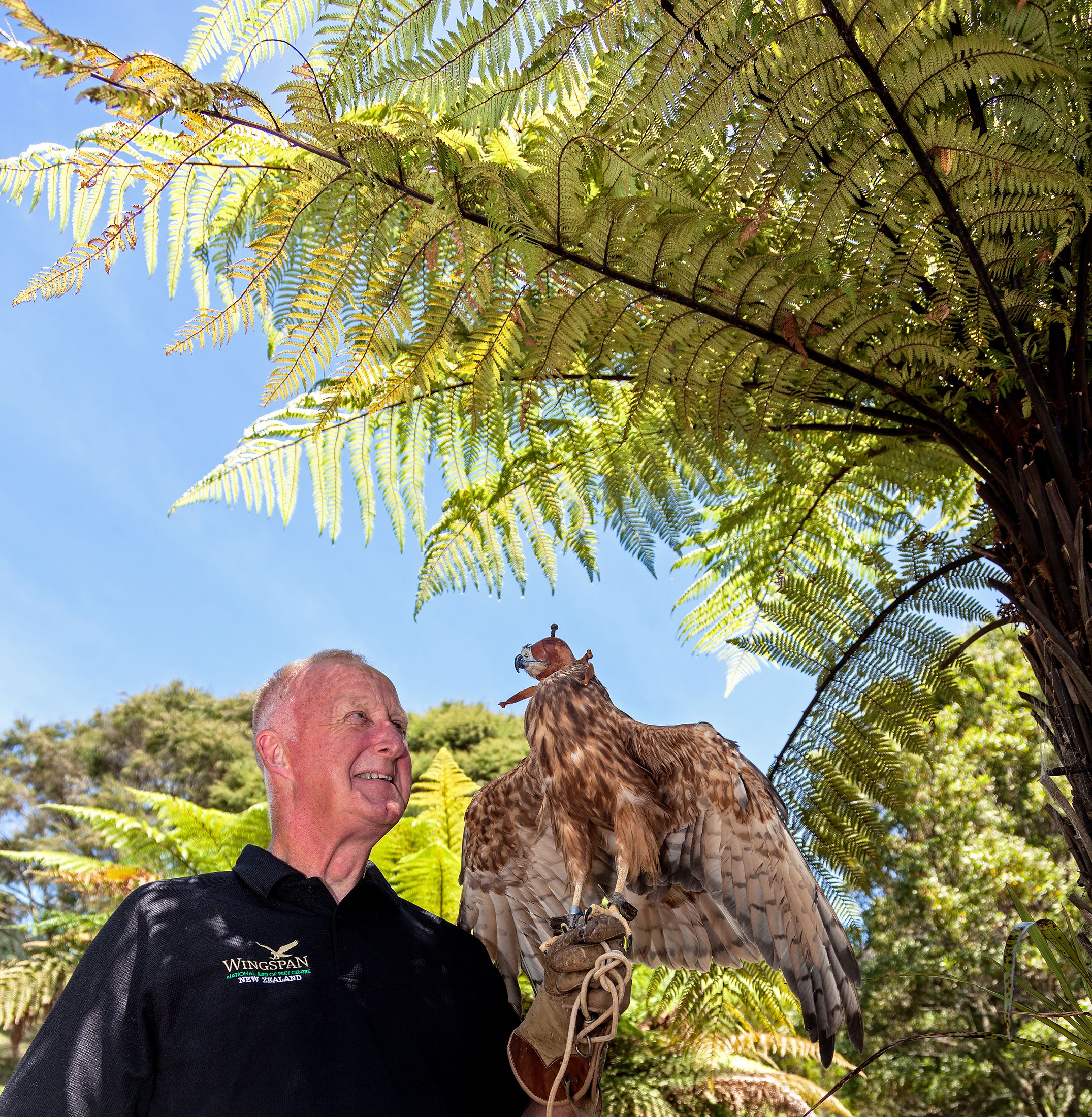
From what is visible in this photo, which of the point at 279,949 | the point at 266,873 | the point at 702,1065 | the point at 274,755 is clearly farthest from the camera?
the point at 702,1065

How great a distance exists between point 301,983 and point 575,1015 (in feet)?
1.65

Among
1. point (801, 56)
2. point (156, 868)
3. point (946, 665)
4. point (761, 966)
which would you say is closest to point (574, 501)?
A: point (946, 665)

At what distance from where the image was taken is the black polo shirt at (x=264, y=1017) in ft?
4.51

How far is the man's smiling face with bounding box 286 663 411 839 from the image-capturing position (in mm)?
1687

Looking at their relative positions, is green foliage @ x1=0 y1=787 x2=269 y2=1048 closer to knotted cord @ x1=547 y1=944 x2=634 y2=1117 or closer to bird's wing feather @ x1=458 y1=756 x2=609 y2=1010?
bird's wing feather @ x1=458 y1=756 x2=609 y2=1010

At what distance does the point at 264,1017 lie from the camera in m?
1.45

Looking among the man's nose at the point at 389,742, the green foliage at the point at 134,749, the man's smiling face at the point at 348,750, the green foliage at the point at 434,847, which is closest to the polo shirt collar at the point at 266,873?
the man's smiling face at the point at 348,750

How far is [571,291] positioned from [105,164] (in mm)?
856

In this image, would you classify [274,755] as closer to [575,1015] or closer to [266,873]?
[266,873]

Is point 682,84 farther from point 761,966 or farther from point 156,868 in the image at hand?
point 156,868

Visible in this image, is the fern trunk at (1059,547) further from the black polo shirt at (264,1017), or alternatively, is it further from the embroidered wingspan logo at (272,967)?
the embroidered wingspan logo at (272,967)

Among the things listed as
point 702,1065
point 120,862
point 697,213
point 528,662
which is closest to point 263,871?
point 528,662

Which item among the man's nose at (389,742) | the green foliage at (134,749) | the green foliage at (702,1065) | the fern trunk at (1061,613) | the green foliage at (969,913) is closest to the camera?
the fern trunk at (1061,613)

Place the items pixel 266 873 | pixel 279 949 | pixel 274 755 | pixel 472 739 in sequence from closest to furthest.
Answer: pixel 279 949
pixel 266 873
pixel 274 755
pixel 472 739
